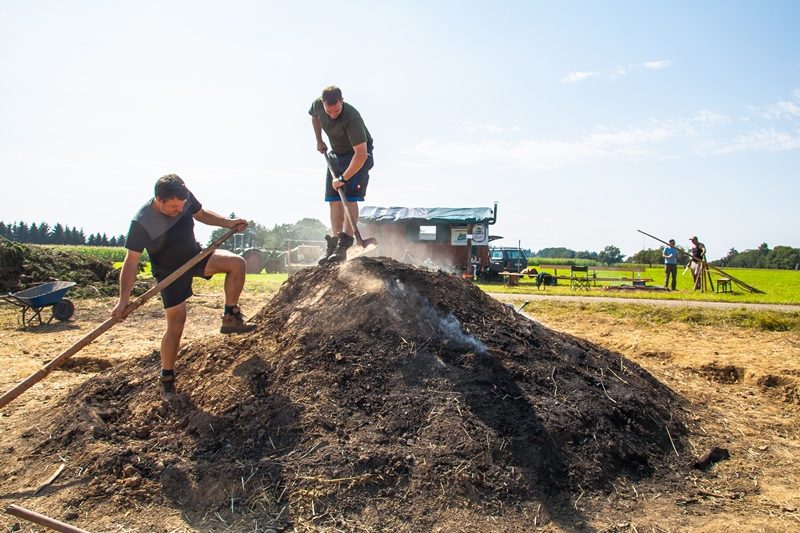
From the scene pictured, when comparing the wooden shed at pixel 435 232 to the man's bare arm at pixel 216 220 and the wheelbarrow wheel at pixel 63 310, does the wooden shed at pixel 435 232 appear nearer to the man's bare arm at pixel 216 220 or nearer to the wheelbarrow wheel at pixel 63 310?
the wheelbarrow wheel at pixel 63 310

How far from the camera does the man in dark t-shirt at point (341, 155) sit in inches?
195

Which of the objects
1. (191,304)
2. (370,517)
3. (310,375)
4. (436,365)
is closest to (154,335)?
(191,304)

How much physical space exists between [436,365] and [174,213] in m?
2.17

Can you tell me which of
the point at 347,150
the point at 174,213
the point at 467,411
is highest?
the point at 347,150

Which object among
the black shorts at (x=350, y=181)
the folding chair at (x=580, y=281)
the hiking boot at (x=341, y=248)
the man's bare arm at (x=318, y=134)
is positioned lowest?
the folding chair at (x=580, y=281)

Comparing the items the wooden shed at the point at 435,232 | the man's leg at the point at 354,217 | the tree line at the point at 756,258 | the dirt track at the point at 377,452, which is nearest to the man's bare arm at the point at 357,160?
the man's leg at the point at 354,217

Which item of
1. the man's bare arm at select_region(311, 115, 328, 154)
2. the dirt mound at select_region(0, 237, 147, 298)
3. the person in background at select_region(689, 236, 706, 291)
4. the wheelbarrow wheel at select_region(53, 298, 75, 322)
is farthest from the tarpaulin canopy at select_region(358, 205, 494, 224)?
the man's bare arm at select_region(311, 115, 328, 154)

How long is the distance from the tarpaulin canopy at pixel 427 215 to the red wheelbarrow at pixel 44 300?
39.4 ft

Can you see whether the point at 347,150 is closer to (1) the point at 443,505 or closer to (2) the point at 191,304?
(1) the point at 443,505

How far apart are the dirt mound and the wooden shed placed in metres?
9.15

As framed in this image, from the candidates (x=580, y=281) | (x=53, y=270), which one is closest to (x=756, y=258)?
(x=580, y=281)

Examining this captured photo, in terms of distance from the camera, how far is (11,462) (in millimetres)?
3328

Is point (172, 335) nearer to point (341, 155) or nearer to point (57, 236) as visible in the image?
point (341, 155)

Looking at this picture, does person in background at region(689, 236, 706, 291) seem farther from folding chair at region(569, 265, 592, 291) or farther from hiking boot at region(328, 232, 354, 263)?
hiking boot at region(328, 232, 354, 263)
